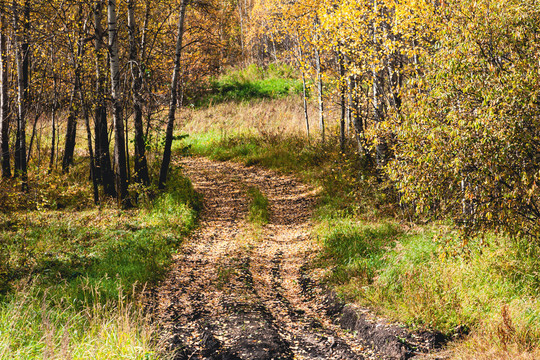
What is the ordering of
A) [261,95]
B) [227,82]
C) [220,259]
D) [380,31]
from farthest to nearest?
[227,82] → [261,95] → [380,31] → [220,259]

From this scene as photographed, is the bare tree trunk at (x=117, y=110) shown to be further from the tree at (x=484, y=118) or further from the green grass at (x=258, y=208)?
the tree at (x=484, y=118)

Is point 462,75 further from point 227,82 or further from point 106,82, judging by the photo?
point 227,82

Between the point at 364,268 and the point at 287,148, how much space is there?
11143 mm

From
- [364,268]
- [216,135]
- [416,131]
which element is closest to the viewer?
[416,131]

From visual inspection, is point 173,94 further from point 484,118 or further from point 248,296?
point 484,118

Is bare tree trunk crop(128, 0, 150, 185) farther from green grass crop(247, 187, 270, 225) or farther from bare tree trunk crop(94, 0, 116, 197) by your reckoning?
green grass crop(247, 187, 270, 225)

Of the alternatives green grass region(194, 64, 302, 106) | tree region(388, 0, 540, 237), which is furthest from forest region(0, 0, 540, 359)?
green grass region(194, 64, 302, 106)

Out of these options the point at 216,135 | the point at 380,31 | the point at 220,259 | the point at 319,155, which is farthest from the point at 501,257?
the point at 216,135

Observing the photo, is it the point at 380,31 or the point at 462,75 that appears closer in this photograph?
the point at 462,75

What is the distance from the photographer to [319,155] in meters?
15.3

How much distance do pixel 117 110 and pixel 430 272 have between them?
8240 mm

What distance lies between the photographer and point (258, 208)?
11.3 meters

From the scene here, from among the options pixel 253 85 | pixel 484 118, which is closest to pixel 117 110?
pixel 484 118

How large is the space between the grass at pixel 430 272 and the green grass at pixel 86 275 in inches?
129
